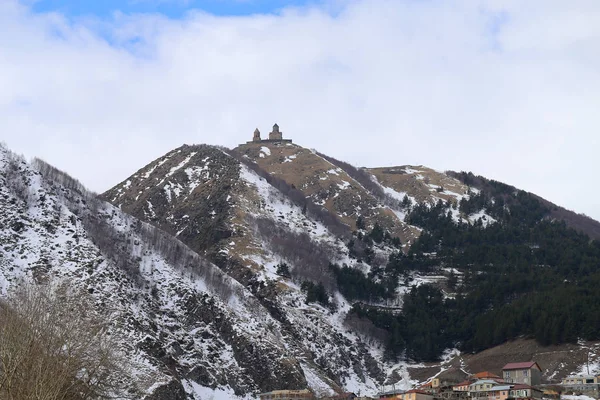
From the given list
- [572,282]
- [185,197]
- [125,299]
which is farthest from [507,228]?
[125,299]

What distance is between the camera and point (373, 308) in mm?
158000


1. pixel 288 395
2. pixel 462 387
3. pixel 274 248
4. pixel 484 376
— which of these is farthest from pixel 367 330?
pixel 288 395

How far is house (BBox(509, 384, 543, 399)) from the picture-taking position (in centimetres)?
11044

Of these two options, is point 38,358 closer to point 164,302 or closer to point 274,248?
point 164,302

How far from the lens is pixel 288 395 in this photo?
116375 mm

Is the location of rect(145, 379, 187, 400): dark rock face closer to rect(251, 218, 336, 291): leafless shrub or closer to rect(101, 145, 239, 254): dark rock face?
rect(251, 218, 336, 291): leafless shrub

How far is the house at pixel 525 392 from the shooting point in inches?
4348

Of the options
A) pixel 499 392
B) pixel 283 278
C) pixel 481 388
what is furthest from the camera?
pixel 283 278

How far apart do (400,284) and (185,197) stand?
50.9m

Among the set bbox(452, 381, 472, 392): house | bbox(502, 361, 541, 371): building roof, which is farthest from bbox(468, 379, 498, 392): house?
bbox(502, 361, 541, 371): building roof

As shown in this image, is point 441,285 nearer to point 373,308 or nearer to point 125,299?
point 373,308

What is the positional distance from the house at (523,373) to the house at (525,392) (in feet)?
18.9

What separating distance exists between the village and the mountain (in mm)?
5480

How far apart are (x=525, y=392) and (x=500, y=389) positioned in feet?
11.1
